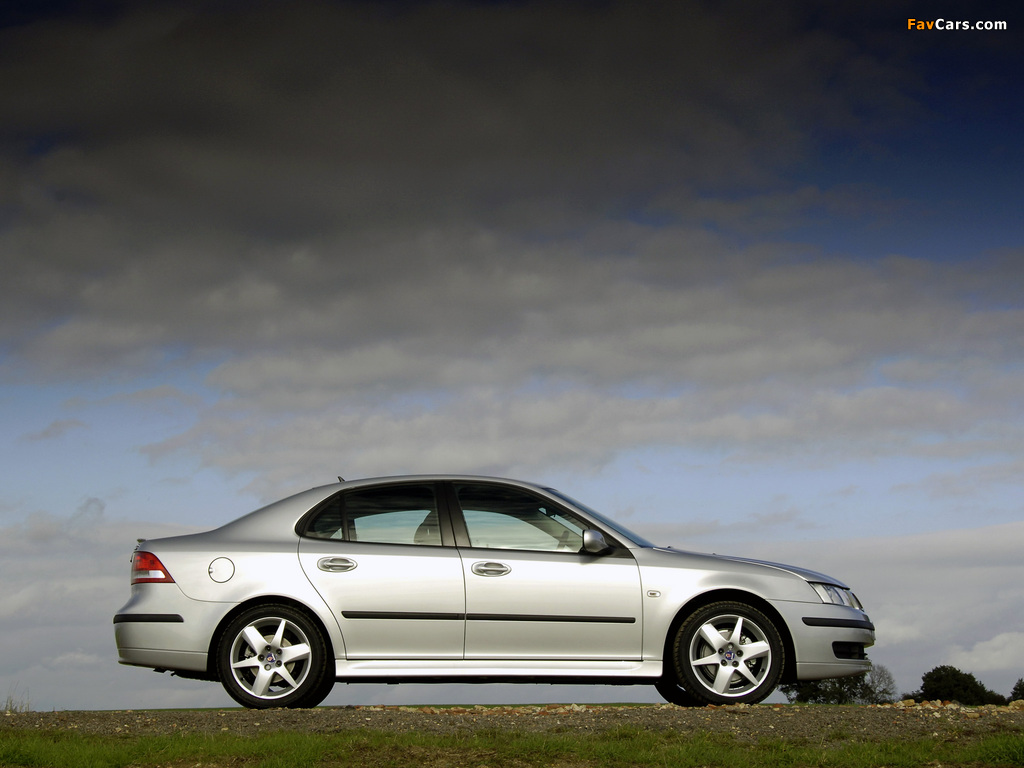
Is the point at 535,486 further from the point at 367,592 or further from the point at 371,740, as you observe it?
the point at 371,740

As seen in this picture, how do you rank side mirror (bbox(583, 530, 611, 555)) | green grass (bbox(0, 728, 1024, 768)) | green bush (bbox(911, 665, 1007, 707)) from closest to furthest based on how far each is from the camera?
green grass (bbox(0, 728, 1024, 768)) → side mirror (bbox(583, 530, 611, 555)) → green bush (bbox(911, 665, 1007, 707))

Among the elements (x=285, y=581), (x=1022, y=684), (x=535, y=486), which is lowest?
(x=1022, y=684)

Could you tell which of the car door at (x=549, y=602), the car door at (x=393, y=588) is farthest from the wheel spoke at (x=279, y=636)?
the car door at (x=549, y=602)

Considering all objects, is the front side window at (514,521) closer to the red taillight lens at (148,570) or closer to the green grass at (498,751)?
the green grass at (498,751)

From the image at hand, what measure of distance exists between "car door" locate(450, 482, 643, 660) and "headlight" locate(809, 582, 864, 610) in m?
1.53

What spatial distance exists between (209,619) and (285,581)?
65 centimetres

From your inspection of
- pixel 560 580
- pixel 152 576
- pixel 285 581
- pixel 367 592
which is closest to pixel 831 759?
pixel 560 580

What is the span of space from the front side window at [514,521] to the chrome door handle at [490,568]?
0.53 ft

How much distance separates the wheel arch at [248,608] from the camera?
766cm

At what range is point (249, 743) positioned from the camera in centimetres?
629

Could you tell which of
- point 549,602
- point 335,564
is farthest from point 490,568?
point 335,564

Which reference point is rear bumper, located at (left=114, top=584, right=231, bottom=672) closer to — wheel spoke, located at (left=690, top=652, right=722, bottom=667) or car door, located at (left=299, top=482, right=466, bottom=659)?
car door, located at (left=299, top=482, right=466, bottom=659)

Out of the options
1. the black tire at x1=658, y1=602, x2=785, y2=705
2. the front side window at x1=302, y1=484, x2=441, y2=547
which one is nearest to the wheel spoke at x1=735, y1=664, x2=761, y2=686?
the black tire at x1=658, y1=602, x2=785, y2=705

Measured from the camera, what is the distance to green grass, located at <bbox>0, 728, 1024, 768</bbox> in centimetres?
607
